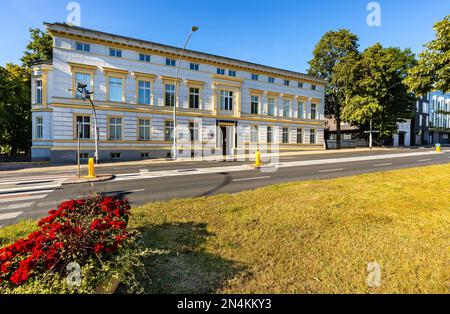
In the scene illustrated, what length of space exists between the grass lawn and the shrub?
694 mm

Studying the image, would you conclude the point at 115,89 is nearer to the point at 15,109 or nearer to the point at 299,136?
the point at 15,109

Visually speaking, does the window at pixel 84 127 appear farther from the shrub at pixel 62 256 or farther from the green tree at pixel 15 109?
the shrub at pixel 62 256

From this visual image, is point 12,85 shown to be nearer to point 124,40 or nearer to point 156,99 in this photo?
point 124,40

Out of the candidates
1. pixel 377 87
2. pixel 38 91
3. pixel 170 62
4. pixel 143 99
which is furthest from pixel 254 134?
pixel 38 91

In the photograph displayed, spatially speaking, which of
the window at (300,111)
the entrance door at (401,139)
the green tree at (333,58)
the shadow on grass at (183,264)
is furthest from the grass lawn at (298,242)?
the entrance door at (401,139)

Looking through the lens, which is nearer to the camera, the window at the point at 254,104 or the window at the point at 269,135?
the window at the point at 254,104

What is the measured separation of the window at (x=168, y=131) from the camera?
25062 mm

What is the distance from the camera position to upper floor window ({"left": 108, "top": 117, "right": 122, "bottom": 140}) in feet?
73.4

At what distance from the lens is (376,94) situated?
34.6m

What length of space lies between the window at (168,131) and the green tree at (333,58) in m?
29.7

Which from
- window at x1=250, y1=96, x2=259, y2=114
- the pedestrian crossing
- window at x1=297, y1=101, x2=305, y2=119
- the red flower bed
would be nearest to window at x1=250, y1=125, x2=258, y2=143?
window at x1=250, y1=96, x2=259, y2=114

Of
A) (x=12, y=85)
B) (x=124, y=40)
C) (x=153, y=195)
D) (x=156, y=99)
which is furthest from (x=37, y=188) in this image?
(x=12, y=85)

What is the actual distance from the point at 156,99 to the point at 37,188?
16.7m

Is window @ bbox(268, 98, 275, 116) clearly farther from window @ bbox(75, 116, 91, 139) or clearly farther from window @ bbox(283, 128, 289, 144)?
window @ bbox(75, 116, 91, 139)
